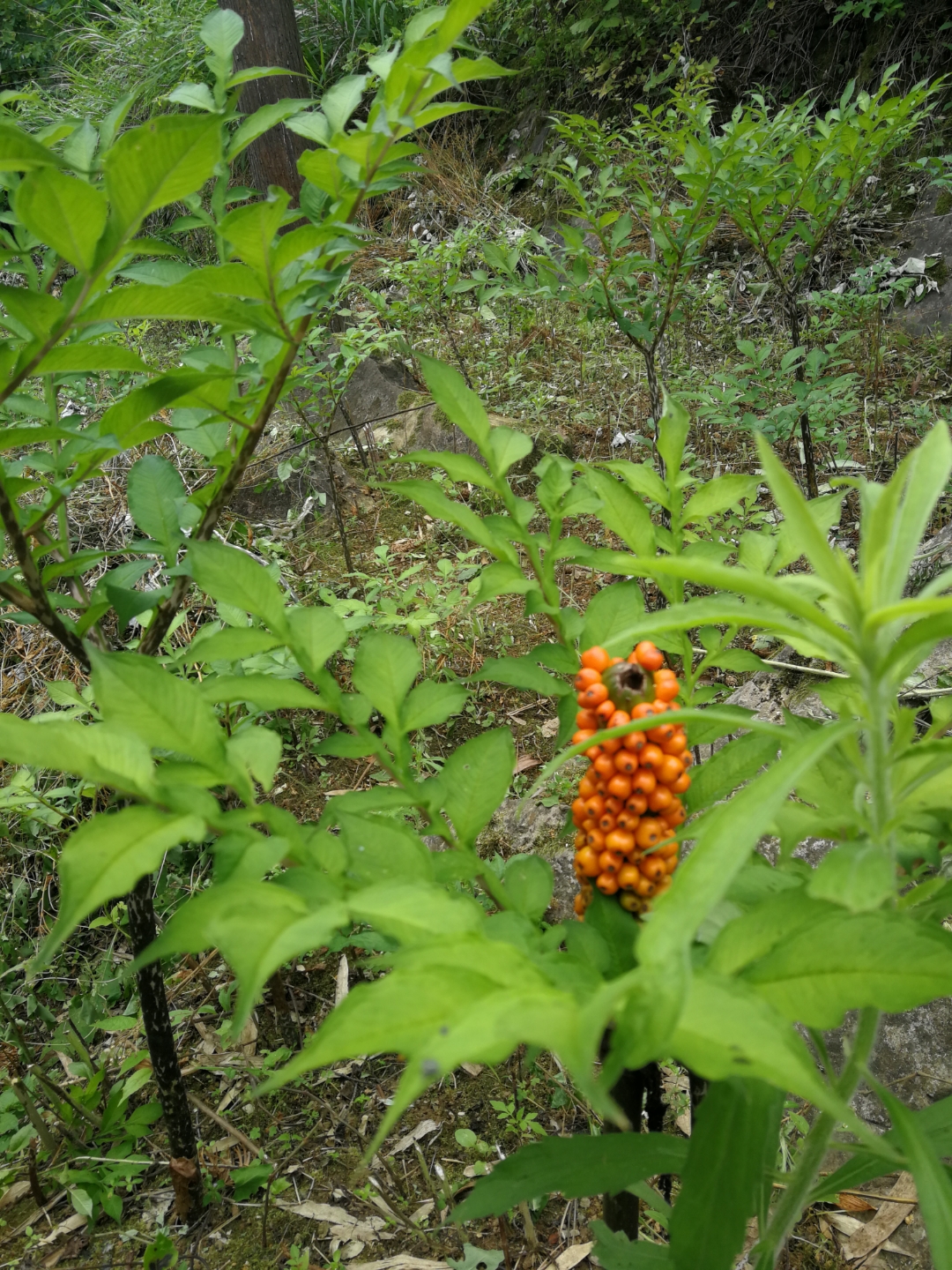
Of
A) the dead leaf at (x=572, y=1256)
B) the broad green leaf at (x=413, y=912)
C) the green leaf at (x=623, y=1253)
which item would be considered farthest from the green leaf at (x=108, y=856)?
the dead leaf at (x=572, y=1256)

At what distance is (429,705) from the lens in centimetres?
87

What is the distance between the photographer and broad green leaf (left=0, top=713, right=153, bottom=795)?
545 millimetres

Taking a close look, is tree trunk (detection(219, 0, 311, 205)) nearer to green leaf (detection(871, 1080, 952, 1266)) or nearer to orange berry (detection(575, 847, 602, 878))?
orange berry (detection(575, 847, 602, 878))

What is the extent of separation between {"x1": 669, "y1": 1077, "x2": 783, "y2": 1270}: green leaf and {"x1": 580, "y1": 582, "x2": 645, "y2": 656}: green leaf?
1.45 ft

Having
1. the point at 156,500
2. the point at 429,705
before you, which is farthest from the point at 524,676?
the point at 156,500

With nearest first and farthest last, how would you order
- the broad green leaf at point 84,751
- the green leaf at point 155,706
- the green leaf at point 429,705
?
the broad green leaf at point 84,751
the green leaf at point 155,706
the green leaf at point 429,705

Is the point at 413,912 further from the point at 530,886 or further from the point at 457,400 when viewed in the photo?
the point at 457,400

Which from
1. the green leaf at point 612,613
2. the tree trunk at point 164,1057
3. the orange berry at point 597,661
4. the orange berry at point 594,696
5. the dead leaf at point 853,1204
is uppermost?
the orange berry at point 597,661

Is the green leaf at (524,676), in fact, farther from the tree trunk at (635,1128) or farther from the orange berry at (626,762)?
the tree trunk at (635,1128)

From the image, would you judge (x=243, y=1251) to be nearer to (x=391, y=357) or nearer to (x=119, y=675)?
(x=119, y=675)

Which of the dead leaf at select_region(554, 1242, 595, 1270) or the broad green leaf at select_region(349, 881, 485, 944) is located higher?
the broad green leaf at select_region(349, 881, 485, 944)

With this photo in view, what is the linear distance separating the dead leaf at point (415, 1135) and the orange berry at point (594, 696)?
1.26 meters

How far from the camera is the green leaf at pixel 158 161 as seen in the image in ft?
2.27

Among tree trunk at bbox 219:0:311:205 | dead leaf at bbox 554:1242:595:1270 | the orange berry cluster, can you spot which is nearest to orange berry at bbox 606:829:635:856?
the orange berry cluster
